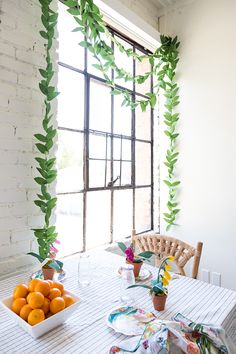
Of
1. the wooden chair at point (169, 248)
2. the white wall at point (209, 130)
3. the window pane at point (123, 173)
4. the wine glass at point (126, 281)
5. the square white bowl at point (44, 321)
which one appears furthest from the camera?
the window pane at point (123, 173)

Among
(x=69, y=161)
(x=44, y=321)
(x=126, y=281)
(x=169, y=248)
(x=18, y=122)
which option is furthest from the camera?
(x=69, y=161)

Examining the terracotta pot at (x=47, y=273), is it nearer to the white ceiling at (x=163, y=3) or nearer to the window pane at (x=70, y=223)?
the window pane at (x=70, y=223)

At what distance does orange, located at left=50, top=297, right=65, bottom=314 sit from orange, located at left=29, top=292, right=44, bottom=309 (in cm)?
4

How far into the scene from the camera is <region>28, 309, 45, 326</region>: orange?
76cm

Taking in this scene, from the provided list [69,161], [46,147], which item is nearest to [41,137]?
[46,147]

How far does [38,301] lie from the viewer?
2.58ft

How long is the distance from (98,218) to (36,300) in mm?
1243

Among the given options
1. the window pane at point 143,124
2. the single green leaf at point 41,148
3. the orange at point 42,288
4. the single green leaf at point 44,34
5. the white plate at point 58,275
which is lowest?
the white plate at point 58,275

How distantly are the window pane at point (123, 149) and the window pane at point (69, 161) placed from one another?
38 cm

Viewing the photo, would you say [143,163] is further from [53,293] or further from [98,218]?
[53,293]

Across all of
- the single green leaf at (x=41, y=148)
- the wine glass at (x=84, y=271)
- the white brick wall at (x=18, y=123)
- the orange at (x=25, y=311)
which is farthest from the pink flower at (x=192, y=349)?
the single green leaf at (x=41, y=148)

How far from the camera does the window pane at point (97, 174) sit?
1.94 m

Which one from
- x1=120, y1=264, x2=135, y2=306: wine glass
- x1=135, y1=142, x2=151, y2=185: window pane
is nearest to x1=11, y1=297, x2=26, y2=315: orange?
x1=120, y1=264, x2=135, y2=306: wine glass

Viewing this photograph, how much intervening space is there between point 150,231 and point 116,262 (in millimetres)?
1176
